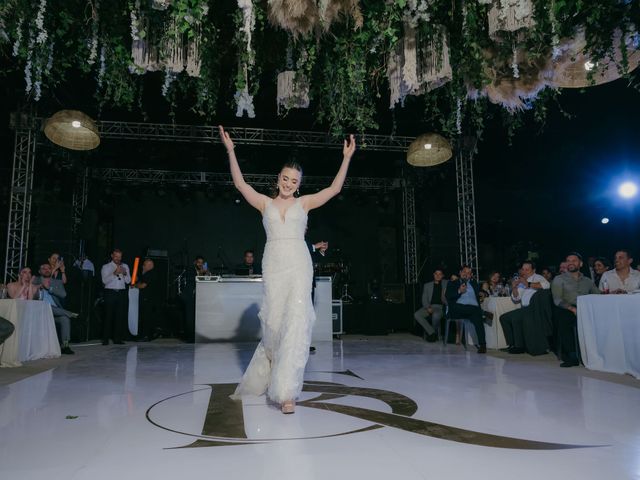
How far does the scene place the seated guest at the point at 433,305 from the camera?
8.27 m

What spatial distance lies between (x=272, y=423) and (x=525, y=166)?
34.0ft

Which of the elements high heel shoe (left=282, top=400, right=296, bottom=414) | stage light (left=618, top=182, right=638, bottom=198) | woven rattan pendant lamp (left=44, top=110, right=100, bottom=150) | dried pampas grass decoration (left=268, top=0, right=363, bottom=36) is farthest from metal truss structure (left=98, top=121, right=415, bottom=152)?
high heel shoe (left=282, top=400, right=296, bottom=414)

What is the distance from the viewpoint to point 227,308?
7.84 metres

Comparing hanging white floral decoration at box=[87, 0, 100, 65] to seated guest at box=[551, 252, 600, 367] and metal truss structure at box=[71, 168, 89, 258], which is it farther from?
metal truss structure at box=[71, 168, 89, 258]

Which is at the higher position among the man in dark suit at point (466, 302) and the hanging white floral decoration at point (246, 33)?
the hanging white floral decoration at point (246, 33)

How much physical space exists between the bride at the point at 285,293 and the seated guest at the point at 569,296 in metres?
3.71

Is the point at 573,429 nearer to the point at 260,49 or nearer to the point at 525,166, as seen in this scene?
the point at 260,49

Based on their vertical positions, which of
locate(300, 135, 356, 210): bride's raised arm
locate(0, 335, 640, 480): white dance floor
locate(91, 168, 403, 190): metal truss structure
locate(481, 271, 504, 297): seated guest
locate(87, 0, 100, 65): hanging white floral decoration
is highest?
locate(91, 168, 403, 190): metal truss structure

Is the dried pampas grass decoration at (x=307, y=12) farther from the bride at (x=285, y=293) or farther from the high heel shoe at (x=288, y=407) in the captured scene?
the high heel shoe at (x=288, y=407)

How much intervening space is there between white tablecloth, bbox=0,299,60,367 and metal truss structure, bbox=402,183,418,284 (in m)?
8.26

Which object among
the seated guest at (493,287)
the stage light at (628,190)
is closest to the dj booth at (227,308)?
the seated guest at (493,287)

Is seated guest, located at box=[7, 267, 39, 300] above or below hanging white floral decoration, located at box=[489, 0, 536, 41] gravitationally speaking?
below

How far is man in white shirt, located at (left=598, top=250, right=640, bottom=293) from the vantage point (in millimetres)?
5148

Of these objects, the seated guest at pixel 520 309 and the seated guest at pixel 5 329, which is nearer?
the seated guest at pixel 5 329
